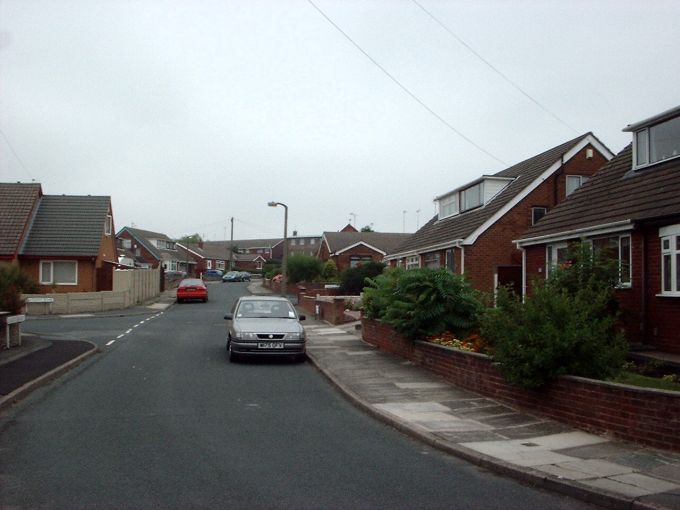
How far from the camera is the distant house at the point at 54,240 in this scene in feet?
117

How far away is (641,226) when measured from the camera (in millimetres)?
13773

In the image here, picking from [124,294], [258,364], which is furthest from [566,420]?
[124,294]

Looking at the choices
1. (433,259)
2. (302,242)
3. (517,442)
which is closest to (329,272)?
(433,259)

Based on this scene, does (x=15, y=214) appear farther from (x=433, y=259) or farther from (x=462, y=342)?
(x=462, y=342)

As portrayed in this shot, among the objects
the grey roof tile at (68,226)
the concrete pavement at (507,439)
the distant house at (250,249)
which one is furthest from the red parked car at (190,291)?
the distant house at (250,249)

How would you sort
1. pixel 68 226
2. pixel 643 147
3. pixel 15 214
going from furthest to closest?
pixel 68 226 < pixel 15 214 < pixel 643 147

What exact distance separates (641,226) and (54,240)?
31.7 m

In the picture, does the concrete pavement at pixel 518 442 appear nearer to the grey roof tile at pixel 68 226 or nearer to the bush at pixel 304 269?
the grey roof tile at pixel 68 226

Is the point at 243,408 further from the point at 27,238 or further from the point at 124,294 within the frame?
the point at 27,238

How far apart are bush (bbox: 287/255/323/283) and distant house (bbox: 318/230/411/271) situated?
1012cm

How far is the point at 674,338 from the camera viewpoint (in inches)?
503

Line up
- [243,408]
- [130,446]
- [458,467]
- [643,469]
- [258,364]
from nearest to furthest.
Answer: [643,469] < [458,467] < [130,446] < [243,408] < [258,364]

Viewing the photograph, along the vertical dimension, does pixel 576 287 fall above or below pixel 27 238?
below

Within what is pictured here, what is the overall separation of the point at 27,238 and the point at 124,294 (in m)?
6.29
